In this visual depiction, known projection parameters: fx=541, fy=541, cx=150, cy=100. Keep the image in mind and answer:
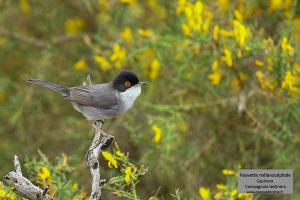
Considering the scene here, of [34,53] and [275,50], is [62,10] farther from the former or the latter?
[275,50]

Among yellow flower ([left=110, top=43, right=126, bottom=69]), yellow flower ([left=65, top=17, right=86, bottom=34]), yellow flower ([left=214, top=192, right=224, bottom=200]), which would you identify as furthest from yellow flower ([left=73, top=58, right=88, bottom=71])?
yellow flower ([left=214, top=192, right=224, bottom=200])

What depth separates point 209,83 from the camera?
17.7 feet

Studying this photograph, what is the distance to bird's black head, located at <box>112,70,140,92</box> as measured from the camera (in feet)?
15.0

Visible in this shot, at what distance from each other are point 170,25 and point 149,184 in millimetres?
1837

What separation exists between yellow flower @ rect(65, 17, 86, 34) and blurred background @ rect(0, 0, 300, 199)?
15 millimetres

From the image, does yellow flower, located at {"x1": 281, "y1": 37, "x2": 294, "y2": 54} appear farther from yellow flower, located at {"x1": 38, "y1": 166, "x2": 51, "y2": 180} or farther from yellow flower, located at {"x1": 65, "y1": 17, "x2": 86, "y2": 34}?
yellow flower, located at {"x1": 65, "y1": 17, "x2": 86, "y2": 34}

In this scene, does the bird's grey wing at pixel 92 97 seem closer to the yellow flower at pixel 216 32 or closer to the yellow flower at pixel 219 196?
the yellow flower at pixel 216 32

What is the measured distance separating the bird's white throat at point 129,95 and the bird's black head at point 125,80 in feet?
0.11

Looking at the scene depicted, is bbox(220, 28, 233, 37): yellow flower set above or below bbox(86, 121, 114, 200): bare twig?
above

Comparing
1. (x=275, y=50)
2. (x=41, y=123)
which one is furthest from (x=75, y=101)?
(x=41, y=123)

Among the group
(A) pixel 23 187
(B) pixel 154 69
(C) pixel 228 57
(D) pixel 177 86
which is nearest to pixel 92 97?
(B) pixel 154 69

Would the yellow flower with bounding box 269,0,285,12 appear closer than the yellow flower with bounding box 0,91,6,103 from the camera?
Yes

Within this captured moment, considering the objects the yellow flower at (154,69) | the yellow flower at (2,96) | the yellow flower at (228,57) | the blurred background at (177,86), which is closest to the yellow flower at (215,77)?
the blurred background at (177,86)

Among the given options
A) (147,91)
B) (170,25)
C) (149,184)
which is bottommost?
(149,184)
